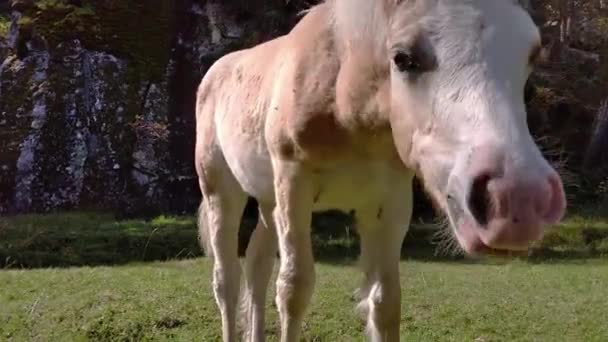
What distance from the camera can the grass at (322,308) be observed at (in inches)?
207

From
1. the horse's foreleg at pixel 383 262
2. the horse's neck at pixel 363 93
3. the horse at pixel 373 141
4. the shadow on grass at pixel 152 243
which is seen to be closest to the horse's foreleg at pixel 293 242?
the horse at pixel 373 141

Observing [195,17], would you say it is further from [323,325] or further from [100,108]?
[323,325]

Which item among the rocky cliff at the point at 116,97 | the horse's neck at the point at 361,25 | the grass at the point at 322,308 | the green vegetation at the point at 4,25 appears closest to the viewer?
the horse's neck at the point at 361,25

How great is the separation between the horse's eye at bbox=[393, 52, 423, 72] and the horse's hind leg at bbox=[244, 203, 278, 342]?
2.04m

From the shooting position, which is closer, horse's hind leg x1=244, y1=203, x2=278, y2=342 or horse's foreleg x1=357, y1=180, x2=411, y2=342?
horse's foreleg x1=357, y1=180, x2=411, y2=342

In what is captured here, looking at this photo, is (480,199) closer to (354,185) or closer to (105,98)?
(354,185)

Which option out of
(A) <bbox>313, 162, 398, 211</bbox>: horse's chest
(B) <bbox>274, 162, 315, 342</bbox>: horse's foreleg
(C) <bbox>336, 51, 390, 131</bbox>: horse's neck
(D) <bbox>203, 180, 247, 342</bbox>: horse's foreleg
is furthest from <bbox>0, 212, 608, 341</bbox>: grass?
(C) <bbox>336, 51, 390, 131</bbox>: horse's neck

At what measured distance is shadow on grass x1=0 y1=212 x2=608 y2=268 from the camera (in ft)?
29.9

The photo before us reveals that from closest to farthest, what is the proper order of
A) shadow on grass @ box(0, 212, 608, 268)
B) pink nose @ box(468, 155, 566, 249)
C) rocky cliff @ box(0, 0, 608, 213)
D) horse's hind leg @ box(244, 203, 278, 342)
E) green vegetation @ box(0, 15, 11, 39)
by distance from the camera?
pink nose @ box(468, 155, 566, 249) → horse's hind leg @ box(244, 203, 278, 342) → shadow on grass @ box(0, 212, 608, 268) → rocky cliff @ box(0, 0, 608, 213) → green vegetation @ box(0, 15, 11, 39)

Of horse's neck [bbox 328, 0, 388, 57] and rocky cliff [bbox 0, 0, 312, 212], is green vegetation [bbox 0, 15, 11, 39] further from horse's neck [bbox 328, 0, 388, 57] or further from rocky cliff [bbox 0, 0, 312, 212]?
horse's neck [bbox 328, 0, 388, 57]

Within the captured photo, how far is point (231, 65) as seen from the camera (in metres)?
4.29

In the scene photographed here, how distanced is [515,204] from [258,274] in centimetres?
256

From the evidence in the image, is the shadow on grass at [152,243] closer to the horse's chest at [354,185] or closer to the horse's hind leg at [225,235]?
the horse's hind leg at [225,235]

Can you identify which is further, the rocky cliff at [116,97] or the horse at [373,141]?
the rocky cliff at [116,97]
